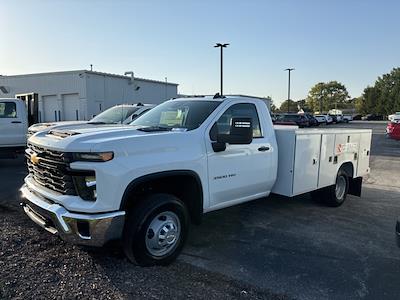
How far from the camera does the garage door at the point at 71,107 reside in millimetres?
31156

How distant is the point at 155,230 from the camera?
13.5ft

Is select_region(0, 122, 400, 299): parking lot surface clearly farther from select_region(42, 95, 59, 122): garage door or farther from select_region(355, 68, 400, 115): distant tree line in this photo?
select_region(355, 68, 400, 115): distant tree line

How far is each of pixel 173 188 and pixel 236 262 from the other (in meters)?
1.14

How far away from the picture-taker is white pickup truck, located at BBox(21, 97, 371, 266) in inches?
146

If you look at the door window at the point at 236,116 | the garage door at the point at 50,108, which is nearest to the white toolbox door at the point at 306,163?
the door window at the point at 236,116

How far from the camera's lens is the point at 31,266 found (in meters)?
4.09

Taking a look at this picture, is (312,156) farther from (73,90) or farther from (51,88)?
(51,88)

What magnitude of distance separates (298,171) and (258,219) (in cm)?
105

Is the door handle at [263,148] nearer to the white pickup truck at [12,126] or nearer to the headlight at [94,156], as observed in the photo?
the headlight at [94,156]

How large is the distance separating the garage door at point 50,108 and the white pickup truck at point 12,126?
2166 cm

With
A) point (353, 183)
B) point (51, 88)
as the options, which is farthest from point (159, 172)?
point (51, 88)

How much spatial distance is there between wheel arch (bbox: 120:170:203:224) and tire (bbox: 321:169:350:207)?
10.9 ft

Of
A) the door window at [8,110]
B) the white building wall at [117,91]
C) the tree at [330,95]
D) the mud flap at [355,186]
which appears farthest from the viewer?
the tree at [330,95]

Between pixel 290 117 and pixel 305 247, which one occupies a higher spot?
pixel 290 117
